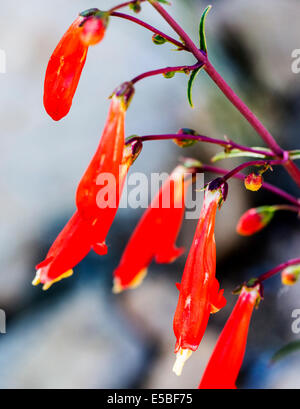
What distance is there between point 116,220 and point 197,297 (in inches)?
44.8

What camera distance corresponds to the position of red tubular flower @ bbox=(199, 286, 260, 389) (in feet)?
2.48

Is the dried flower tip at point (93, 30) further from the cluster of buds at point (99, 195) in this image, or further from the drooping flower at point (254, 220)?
the drooping flower at point (254, 220)

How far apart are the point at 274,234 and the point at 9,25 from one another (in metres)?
1.42

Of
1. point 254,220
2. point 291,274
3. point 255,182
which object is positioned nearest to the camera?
point 255,182

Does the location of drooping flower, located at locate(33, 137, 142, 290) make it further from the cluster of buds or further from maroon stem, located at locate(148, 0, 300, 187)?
maroon stem, located at locate(148, 0, 300, 187)

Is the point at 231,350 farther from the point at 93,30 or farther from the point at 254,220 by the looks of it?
the point at 93,30

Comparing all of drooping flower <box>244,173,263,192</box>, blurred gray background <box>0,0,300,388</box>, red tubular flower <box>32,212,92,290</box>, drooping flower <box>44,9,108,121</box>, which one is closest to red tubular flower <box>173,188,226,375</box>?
drooping flower <box>244,173,263,192</box>

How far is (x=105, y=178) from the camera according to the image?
0.65 metres

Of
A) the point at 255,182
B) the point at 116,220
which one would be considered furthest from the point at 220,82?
the point at 116,220

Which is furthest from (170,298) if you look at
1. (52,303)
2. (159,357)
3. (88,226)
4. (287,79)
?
(88,226)

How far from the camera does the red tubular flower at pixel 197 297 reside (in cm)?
65

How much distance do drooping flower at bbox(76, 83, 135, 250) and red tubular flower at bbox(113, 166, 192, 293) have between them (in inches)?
14.2

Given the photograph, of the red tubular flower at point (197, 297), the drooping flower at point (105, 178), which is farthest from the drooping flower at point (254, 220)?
the drooping flower at point (105, 178)

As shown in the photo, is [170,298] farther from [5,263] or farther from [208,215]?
[208,215]
